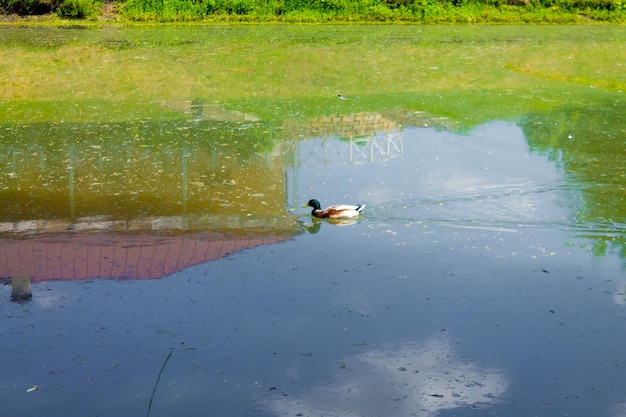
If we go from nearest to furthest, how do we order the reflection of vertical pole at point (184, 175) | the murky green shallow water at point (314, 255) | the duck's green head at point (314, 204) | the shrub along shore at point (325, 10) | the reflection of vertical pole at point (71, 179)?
the murky green shallow water at point (314, 255) < the duck's green head at point (314, 204) < the reflection of vertical pole at point (71, 179) < the reflection of vertical pole at point (184, 175) < the shrub along shore at point (325, 10)

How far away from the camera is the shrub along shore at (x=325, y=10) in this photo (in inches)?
768

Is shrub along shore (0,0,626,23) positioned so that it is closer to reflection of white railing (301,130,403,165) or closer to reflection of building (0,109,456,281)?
reflection of building (0,109,456,281)

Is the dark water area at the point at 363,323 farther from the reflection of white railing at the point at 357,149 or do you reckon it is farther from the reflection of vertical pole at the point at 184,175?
the reflection of white railing at the point at 357,149

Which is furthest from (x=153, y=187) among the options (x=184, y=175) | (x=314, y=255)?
(x=314, y=255)

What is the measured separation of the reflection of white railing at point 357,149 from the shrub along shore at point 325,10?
35.5ft

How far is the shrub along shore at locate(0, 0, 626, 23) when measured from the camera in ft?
64.0

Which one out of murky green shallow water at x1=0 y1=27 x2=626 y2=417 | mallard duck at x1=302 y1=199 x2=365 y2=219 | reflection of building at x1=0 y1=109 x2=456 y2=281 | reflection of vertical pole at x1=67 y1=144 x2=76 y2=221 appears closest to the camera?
murky green shallow water at x1=0 y1=27 x2=626 y2=417

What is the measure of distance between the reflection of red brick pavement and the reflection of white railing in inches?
86.0

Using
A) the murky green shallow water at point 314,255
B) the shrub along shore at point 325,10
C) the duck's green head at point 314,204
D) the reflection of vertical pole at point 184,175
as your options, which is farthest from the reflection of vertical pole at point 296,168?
the shrub along shore at point 325,10

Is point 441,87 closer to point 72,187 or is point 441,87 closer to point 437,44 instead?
point 437,44

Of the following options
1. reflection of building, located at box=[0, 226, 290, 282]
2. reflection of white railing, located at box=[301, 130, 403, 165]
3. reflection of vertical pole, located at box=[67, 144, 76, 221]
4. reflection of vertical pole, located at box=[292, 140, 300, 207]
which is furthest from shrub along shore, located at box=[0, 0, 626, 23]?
reflection of building, located at box=[0, 226, 290, 282]

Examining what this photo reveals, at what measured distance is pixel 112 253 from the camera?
19.9 ft

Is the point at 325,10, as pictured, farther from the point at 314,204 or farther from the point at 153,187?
the point at 314,204

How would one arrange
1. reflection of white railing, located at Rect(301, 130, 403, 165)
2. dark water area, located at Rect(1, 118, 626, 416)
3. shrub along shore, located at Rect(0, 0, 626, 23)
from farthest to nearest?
shrub along shore, located at Rect(0, 0, 626, 23) → reflection of white railing, located at Rect(301, 130, 403, 165) → dark water area, located at Rect(1, 118, 626, 416)
